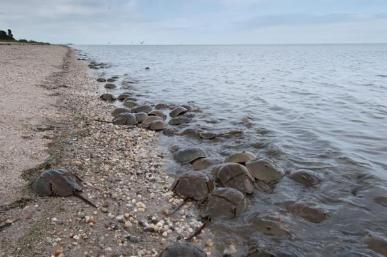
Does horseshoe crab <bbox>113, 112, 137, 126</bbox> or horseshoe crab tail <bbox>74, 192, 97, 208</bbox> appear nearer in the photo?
horseshoe crab tail <bbox>74, 192, 97, 208</bbox>

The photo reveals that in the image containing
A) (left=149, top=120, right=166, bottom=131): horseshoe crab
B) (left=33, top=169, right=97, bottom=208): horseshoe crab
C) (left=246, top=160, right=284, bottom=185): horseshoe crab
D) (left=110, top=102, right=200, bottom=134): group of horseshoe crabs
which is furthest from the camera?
(left=110, top=102, right=200, bottom=134): group of horseshoe crabs

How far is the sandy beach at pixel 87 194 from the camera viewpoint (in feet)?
12.3

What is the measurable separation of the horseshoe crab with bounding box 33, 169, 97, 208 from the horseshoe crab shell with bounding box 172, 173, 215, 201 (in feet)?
3.91

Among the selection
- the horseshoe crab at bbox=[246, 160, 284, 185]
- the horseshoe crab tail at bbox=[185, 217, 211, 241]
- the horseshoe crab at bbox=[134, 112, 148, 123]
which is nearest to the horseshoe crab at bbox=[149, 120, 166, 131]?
the horseshoe crab at bbox=[134, 112, 148, 123]

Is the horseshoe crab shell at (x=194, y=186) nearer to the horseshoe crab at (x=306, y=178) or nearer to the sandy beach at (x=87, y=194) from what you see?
the sandy beach at (x=87, y=194)

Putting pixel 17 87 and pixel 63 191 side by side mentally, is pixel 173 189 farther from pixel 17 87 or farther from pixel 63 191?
pixel 17 87

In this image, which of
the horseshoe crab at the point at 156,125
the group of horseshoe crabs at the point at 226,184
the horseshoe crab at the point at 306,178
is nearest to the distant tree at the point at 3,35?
the horseshoe crab at the point at 156,125

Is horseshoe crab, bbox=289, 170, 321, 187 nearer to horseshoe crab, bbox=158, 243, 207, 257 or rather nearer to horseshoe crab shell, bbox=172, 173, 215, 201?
horseshoe crab shell, bbox=172, 173, 215, 201

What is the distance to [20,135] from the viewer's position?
6.75m

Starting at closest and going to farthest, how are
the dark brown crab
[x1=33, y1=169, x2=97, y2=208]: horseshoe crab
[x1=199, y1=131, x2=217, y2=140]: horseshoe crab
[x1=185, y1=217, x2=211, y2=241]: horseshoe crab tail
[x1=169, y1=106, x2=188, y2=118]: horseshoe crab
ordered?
[x1=185, y1=217, x2=211, y2=241]: horseshoe crab tail, [x1=33, y1=169, x2=97, y2=208]: horseshoe crab, the dark brown crab, [x1=199, y1=131, x2=217, y2=140]: horseshoe crab, [x1=169, y1=106, x2=188, y2=118]: horseshoe crab

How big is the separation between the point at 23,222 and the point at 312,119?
8.38 metres

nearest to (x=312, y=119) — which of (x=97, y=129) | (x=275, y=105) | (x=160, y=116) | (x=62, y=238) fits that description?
(x=275, y=105)

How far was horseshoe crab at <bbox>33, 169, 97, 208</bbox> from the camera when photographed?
456 centimetres

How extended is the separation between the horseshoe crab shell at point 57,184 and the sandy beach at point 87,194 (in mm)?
92
